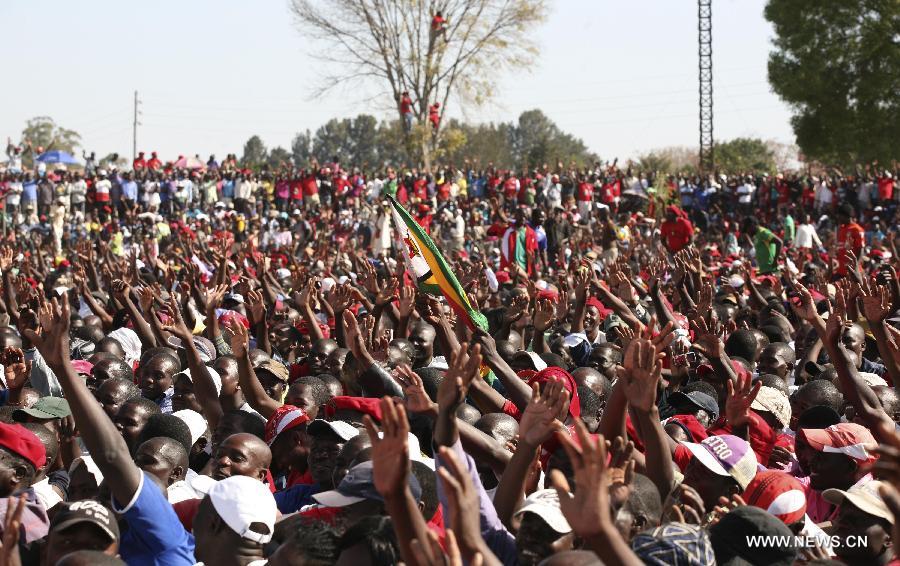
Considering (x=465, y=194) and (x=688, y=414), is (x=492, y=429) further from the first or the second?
(x=465, y=194)

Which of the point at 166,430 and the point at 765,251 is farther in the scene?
the point at 765,251

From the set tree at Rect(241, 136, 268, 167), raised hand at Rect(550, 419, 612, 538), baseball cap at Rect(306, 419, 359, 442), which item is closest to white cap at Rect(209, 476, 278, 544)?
baseball cap at Rect(306, 419, 359, 442)

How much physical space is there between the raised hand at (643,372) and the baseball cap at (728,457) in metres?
0.43

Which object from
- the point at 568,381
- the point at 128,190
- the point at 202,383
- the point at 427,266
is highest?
the point at 128,190

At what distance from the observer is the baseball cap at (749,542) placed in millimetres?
3266

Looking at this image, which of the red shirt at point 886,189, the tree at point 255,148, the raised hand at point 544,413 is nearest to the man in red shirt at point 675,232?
the raised hand at point 544,413

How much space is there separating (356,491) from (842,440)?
213 centimetres

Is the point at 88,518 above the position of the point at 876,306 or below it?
below

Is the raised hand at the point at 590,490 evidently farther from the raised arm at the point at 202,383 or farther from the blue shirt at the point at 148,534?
the raised arm at the point at 202,383

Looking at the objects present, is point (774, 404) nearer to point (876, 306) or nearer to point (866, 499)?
point (876, 306)

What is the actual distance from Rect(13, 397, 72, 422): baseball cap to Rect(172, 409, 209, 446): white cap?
20.0 inches

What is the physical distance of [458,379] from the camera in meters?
3.73

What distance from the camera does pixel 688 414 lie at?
18.4ft

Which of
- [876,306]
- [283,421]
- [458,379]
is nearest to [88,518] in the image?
[458,379]
